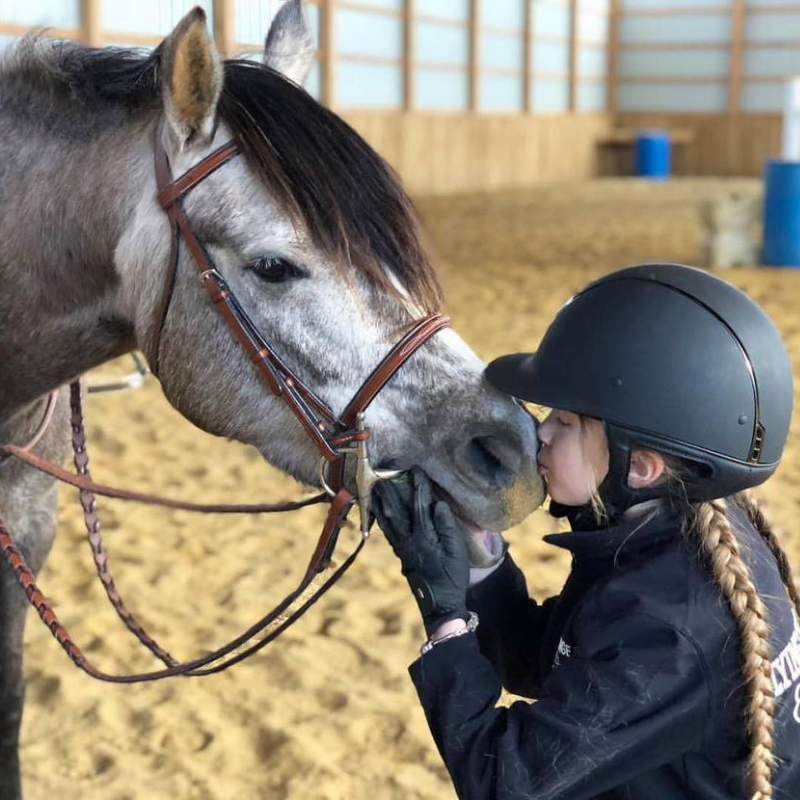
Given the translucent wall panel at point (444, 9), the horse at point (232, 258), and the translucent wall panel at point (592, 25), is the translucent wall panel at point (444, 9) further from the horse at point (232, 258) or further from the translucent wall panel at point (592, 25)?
the horse at point (232, 258)

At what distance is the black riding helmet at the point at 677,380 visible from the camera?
4.15 feet

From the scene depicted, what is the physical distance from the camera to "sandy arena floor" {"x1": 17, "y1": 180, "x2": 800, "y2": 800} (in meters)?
2.36

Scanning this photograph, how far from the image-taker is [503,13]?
16.1 m

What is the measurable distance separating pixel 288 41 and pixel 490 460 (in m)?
0.78

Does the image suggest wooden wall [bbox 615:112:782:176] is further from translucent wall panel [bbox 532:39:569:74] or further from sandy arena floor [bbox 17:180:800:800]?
sandy arena floor [bbox 17:180:800:800]

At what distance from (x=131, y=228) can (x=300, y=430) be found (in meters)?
0.37

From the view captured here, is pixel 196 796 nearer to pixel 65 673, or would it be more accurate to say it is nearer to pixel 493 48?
pixel 65 673

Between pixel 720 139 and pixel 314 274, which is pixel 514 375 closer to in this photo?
Result: pixel 314 274

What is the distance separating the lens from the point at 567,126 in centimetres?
1809

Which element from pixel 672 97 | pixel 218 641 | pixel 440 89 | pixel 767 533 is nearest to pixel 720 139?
pixel 672 97

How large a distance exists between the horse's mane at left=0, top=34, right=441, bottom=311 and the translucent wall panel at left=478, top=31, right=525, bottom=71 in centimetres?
1484

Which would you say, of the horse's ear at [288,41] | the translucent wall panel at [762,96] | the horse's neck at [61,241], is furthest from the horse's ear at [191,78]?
the translucent wall panel at [762,96]

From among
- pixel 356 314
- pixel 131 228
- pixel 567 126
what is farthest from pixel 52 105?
pixel 567 126

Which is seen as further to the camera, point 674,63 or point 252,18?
point 674,63
